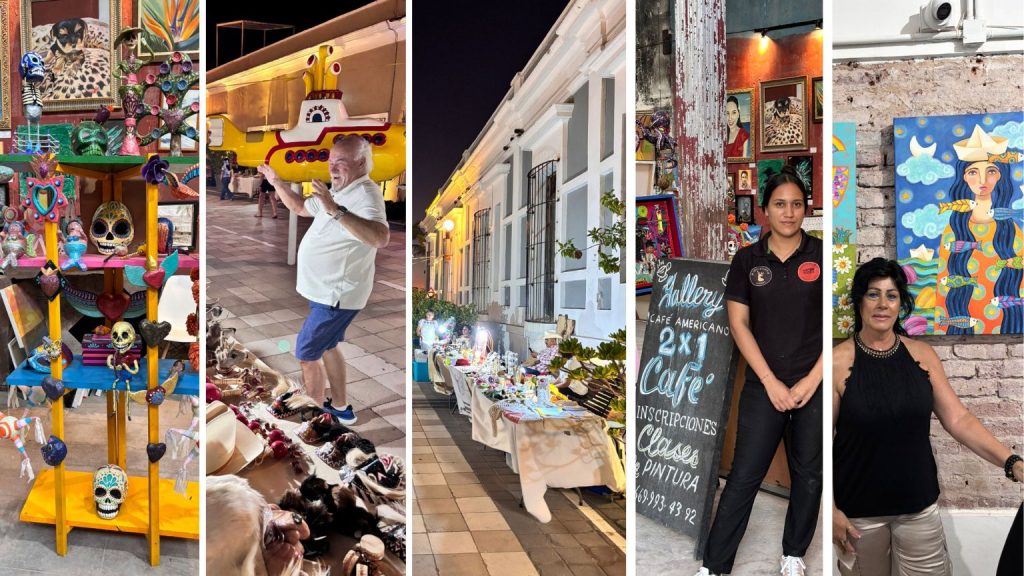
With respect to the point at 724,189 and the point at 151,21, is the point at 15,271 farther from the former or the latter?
the point at 724,189

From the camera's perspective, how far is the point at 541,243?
2432mm

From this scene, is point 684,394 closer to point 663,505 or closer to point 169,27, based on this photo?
point 663,505

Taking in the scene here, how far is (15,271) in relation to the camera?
2738 millimetres

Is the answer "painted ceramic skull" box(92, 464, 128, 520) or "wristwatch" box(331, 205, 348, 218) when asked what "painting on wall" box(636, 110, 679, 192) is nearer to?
"wristwatch" box(331, 205, 348, 218)

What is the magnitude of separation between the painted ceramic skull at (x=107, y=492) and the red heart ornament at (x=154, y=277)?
776 mm

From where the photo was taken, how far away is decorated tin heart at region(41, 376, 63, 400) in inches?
95.0

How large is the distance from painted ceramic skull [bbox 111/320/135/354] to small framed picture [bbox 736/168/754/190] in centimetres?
226

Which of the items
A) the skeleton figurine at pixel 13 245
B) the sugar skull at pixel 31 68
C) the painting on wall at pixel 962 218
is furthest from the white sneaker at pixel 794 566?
the sugar skull at pixel 31 68

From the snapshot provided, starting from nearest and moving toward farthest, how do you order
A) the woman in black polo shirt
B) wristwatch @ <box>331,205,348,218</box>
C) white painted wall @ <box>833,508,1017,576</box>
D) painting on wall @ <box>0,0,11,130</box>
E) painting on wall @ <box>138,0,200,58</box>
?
1. the woman in black polo shirt
2. wristwatch @ <box>331,205,348,218</box>
3. white painted wall @ <box>833,508,1017,576</box>
4. painting on wall @ <box>138,0,200,58</box>
5. painting on wall @ <box>0,0,11,130</box>

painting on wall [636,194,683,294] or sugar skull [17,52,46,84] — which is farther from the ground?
sugar skull [17,52,46,84]

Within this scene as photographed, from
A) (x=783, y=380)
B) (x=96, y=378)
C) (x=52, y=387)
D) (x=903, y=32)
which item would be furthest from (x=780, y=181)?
(x=52, y=387)

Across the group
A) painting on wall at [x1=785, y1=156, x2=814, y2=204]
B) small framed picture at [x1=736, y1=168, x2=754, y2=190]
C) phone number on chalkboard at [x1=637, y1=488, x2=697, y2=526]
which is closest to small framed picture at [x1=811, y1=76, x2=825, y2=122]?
painting on wall at [x1=785, y1=156, x2=814, y2=204]

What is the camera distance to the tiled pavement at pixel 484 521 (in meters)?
2.33

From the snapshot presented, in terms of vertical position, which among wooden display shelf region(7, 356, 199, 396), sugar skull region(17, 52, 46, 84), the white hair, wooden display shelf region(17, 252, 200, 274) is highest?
sugar skull region(17, 52, 46, 84)
